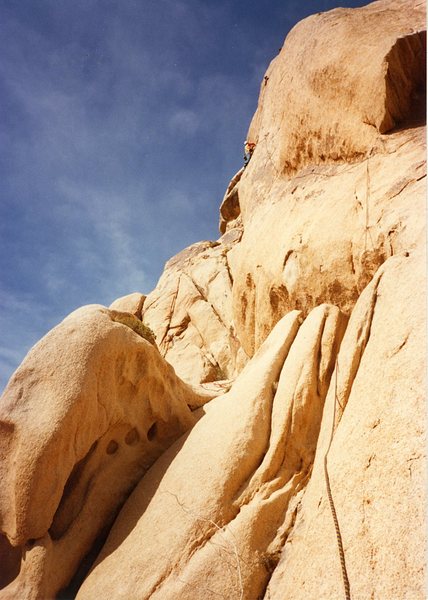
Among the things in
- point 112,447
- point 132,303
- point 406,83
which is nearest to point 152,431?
point 112,447

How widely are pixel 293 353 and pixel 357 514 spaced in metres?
2.49

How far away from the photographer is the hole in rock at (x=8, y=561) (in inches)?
195

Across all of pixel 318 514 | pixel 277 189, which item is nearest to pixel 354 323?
pixel 318 514

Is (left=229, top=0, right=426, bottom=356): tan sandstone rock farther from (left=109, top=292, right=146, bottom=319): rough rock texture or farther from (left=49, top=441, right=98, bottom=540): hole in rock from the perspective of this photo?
(left=109, top=292, right=146, bottom=319): rough rock texture

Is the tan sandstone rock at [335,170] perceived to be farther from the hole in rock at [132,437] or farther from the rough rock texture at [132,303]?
the rough rock texture at [132,303]

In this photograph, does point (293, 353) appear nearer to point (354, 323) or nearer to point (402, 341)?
point (354, 323)

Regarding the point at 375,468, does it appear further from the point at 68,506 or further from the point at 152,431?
the point at 68,506

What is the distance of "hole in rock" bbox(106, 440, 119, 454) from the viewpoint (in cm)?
607

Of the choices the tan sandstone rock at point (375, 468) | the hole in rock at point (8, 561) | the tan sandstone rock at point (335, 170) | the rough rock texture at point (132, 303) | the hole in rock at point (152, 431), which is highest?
the rough rock texture at point (132, 303)

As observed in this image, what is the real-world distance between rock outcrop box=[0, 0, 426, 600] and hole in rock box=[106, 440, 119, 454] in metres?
0.02

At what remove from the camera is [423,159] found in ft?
18.3

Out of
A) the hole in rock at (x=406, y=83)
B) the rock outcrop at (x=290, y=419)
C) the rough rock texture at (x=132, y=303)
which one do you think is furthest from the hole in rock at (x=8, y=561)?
the rough rock texture at (x=132, y=303)

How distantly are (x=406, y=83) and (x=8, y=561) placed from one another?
29.8 ft

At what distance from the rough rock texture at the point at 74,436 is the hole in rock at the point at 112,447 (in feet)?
0.06
